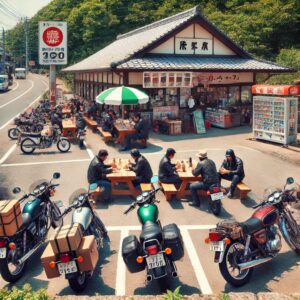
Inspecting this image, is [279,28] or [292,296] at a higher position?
[279,28]

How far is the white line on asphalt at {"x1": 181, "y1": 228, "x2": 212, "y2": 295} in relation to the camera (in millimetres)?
5746

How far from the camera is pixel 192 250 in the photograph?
23.1 ft

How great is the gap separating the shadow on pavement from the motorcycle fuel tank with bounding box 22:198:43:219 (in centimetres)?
338

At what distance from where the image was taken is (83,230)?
6.10 metres

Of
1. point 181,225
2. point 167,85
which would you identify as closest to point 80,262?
point 181,225

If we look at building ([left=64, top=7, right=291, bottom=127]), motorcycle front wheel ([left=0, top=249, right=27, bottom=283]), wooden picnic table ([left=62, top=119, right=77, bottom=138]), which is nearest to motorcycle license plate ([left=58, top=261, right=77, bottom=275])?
motorcycle front wheel ([left=0, top=249, right=27, bottom=283])

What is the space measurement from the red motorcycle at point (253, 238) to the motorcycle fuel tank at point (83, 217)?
197 centimetres

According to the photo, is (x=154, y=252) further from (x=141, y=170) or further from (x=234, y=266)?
(x=141, y=170)

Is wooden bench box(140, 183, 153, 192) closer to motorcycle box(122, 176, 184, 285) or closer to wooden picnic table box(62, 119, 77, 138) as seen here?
motorcycle box(122, 176, 184, 285)

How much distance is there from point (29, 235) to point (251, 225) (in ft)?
11.8

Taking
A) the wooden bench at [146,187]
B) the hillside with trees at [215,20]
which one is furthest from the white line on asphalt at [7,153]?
the hillside with trees at [215,20]

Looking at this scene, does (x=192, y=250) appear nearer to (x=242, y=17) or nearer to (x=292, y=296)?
(x=292, y=296)

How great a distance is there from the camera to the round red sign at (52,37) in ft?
80.7

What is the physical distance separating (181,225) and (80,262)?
345 centimetres
